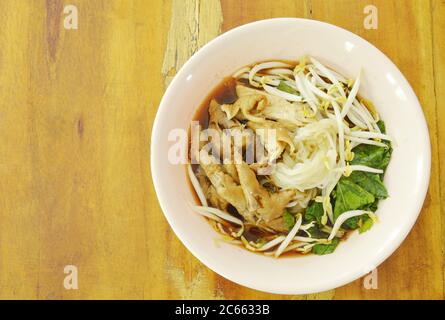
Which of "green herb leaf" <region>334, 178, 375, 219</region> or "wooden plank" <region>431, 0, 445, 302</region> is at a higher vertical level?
"wooden plank" <region>431, 0, 445, 302</region>

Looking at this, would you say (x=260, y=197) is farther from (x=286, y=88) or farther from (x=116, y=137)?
(x=116, y=137)

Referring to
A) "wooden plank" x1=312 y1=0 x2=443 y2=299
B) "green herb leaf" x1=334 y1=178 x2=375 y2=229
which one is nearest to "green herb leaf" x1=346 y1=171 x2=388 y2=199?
"green herb leaf" x1=334 y1=178 x2=375 y2=229

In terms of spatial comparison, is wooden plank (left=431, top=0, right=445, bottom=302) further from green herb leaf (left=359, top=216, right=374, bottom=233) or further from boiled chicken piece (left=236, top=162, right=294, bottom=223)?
boiled chicken piece (left=236, top=162, right=294, bottom=223)

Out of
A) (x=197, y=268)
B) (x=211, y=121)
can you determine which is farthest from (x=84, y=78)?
(x=197, y=268)

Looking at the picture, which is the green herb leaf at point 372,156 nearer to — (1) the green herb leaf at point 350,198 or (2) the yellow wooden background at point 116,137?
(1) the green herb leaf at point 350,198

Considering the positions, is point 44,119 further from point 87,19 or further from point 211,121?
point 211,121

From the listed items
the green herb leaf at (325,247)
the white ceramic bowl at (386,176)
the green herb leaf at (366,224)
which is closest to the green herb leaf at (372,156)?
the white ceramic bowl at (386,176)
